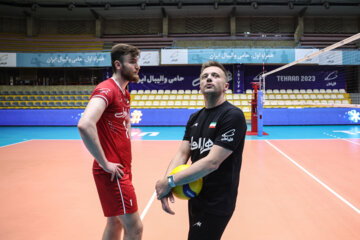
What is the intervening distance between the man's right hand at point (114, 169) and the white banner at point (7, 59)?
1934 cm

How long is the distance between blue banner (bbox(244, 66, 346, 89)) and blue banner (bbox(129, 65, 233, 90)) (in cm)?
270

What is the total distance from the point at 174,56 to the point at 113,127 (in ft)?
49.6

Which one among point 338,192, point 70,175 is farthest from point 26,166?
point 338,192

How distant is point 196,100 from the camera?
16.2 metres

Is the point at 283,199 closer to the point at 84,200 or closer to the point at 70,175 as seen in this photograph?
the point at 84,200

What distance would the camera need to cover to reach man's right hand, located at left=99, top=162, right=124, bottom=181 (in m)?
1.69

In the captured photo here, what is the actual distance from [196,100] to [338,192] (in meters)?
12.7

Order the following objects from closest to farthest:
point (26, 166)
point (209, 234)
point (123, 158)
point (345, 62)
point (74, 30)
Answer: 1. point (209, 234)
2. point (123, 158)
3. point (26, 166)
4. point (345, 62)
5. point (74, 30)

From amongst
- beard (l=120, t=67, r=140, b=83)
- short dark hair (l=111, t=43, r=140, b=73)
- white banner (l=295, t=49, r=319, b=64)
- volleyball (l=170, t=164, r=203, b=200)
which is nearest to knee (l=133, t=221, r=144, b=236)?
volleyball (l=170, t=164, r=203, b=200)

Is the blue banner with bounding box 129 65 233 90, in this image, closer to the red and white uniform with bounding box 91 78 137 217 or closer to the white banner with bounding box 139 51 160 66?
the white banner with bounding box 139 51 160 66

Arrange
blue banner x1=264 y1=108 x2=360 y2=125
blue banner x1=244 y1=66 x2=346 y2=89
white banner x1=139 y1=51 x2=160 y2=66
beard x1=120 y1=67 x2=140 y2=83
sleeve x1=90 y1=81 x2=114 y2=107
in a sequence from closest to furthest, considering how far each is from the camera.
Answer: sleeve x1=90 y1=81 x2=114 y2=107, beard x1=120 y1=67 x2=140 y2=83, blue banner x1=264 y1=108 x2=360 y2=125, white banner x1=139 y1=51 x2=160 y2=66, blue banner x1=244 y1=66 x2=346 y2=89

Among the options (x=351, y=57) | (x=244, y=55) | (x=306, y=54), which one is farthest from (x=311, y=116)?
(x=244, y=55)

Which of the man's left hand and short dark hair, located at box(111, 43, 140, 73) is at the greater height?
short dark hair, located at box(111, 43, 140, 73)

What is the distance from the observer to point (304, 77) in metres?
17.9
